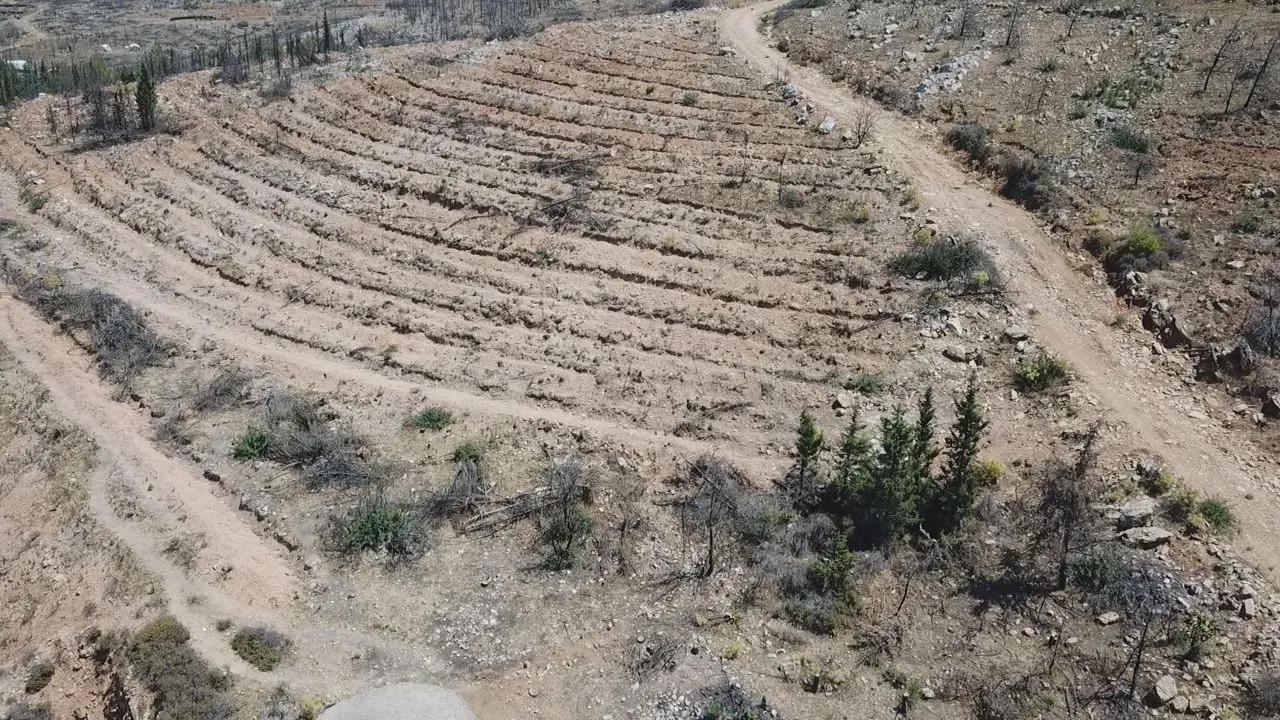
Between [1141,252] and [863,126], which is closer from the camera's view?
[1141,252]

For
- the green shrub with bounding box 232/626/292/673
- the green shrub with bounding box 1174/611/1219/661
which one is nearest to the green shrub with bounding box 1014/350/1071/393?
the green shrub with bounding box 1174/611/1219/661

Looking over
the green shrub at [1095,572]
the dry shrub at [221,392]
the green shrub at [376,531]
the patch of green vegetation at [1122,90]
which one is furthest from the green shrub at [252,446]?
the patch of green vegetation at [1122,90]

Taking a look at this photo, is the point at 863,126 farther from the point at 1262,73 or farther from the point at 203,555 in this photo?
Result: the point at 203,555

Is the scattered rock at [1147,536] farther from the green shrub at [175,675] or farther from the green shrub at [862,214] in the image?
the green shrub at [175,675]

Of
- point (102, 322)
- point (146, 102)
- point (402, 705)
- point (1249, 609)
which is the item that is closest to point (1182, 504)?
point (1249, 609)

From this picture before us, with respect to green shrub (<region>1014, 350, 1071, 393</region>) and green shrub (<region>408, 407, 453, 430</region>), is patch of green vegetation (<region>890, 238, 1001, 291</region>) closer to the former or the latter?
green shrub (<region>1014, 350, 1071, 393</region>)

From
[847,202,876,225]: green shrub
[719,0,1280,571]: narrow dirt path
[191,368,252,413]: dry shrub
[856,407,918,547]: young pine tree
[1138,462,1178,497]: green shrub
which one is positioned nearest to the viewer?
[856,407,918,547]: young pine tree

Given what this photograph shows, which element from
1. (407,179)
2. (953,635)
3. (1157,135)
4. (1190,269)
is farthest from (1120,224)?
(407,179)
